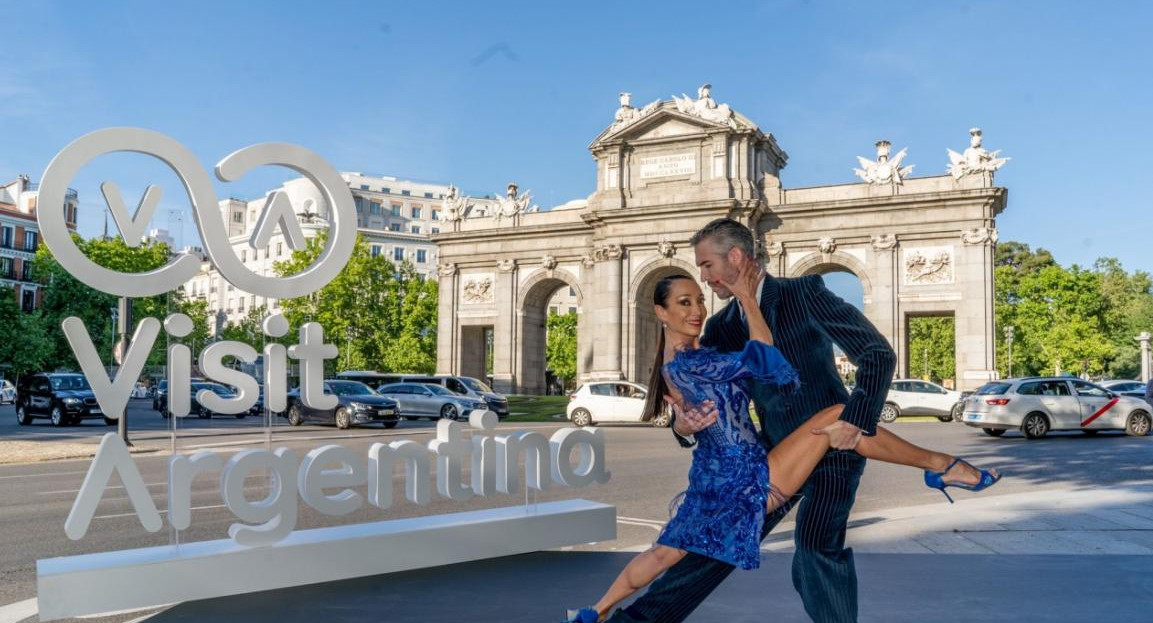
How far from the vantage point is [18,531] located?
27.8 feet

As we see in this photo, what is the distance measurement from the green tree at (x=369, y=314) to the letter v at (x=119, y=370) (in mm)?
50091

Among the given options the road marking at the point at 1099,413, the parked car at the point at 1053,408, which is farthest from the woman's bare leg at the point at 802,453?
the road marking at the point at 1099,413

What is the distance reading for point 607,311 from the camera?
40.8m

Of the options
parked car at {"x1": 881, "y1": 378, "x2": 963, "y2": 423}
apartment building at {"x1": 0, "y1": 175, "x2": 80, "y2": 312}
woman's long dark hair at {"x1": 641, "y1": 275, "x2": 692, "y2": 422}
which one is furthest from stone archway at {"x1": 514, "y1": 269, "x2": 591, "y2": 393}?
apartment building at {"x1": 0, "y1": 175, "x2": 80, "y2": 312}

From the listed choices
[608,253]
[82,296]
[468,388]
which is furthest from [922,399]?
[82,296]

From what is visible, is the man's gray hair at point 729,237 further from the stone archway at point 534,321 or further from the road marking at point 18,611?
the stone archway at point 534,321

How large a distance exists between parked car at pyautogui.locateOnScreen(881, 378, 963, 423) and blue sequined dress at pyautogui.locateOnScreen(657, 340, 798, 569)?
85.3 ft

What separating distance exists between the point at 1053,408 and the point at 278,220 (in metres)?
18.7

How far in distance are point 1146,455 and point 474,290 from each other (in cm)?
3487

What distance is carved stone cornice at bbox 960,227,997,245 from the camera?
3569 cm

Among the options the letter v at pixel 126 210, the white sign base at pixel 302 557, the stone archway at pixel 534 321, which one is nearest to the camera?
the white sign base at pixel 302 557

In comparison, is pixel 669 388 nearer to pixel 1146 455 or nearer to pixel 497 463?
pixel 497 463

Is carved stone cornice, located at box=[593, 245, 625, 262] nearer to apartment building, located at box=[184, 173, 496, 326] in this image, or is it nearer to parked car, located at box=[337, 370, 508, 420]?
parked car, located at box=[337, 370, 508, 420]

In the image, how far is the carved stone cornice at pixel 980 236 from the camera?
117 feet
